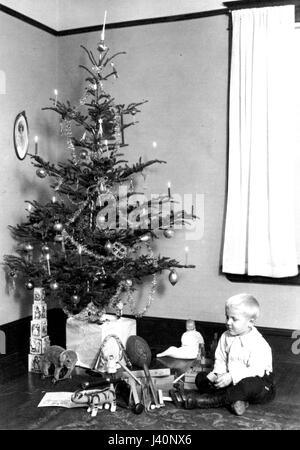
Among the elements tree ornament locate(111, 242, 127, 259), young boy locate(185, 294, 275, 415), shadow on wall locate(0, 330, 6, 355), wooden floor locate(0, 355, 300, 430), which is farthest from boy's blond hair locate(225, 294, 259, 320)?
shadow on wall locate(0, 330, 6, 355)

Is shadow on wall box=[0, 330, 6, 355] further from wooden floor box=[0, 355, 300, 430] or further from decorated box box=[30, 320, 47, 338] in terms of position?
wooden floor box=[0, 355, 300, 430]

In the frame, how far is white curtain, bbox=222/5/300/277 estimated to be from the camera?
3.99 metres

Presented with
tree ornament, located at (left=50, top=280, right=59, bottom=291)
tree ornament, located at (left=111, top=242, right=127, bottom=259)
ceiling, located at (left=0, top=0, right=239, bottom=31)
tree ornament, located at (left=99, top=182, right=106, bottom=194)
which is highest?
ceiling, located at (left=0, top=0, right=239, bottom=31)

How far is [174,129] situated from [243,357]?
1.96 metres

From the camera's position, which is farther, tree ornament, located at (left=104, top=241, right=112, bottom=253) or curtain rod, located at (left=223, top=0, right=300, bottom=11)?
curtain rod, located at (left=223, top=0, right=300, bottom=11)

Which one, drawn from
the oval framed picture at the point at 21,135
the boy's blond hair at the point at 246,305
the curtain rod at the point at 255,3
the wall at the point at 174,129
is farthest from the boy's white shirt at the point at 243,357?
the curtain rod at the point at 255,3

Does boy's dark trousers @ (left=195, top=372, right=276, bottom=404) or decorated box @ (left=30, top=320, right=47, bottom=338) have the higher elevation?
decorated box @ (left=30, top=320, right=47, bottom=338)

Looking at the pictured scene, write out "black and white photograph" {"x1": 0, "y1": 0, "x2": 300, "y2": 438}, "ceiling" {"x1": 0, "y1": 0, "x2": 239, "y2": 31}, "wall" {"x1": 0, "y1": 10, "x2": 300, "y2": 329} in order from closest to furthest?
"black and white photograph" {"x1": 0, "y1": 0, "x2": 300, "y2": 438} < "wall" {"x1": 0, "y1": 10, "x2": 300, "y2": 329} < "ceiling" {"x1": 0, "y1": 0, "x2": 239, "y2": 31}

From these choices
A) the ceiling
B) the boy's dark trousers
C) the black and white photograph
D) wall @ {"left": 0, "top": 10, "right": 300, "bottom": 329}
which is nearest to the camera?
the boy's dark trousers

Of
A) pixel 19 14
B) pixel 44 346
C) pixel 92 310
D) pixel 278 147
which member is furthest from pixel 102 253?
pixel 19 14

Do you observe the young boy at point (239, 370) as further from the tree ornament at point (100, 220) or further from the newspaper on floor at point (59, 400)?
the tree ornament at point (100, 220)

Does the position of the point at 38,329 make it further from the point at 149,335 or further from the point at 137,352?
the point at 149,335

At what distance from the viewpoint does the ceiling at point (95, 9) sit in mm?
4355

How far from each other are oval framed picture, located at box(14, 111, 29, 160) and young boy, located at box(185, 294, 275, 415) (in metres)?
2.08
